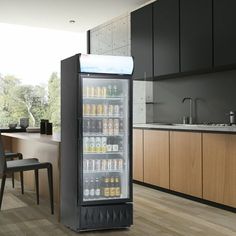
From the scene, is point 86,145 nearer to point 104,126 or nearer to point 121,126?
point 104,126

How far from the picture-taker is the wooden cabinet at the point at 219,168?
372 cm

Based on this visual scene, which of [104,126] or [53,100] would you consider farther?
[53,100]

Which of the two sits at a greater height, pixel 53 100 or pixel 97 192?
pixel 53 100

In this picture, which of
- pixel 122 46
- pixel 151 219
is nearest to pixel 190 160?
pixel 151 219

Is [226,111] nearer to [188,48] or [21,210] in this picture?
[188,48]

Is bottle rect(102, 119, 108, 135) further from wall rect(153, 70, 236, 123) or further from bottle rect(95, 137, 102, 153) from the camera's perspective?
wall rect(153, 70, 236, 123)

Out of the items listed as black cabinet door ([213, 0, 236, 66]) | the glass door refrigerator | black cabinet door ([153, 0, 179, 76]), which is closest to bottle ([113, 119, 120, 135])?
the glass door refrigerator

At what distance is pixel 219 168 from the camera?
12.7 feet

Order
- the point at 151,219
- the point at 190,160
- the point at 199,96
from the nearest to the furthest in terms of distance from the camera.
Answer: the point at 151,219, the point at 190,160, the point at 199,96

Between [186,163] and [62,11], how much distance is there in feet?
11.5

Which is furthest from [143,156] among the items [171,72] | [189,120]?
[171,72]

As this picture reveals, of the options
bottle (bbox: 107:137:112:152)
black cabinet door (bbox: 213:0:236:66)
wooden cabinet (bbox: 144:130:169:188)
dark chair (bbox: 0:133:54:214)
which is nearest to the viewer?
bottle (bbox: 107:137:112:152)

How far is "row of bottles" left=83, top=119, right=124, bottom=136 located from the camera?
3.28m

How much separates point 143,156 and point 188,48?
166 cm
